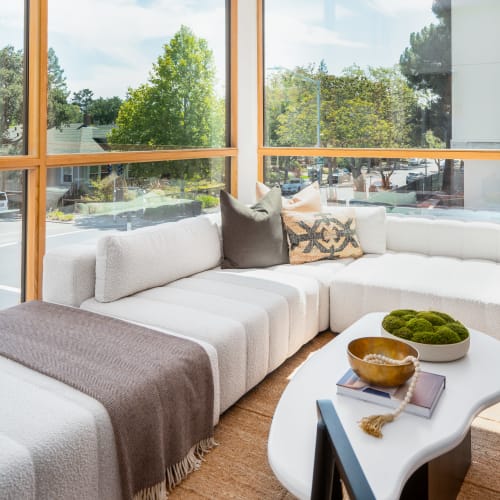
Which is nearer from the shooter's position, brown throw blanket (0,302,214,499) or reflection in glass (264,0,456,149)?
brown throw blanket (0,302,214,499)

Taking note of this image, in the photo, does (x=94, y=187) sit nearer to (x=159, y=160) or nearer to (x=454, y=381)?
(x=159, y=160)

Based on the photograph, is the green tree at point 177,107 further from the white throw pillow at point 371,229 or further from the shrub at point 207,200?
the white throw pillow at point 371,229

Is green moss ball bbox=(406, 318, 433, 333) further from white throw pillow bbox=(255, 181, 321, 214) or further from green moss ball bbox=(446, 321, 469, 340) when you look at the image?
white throw pillow bbox=(255, 181, 321, 214)

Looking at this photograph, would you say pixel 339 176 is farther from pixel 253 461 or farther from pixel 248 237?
pixel 253 461

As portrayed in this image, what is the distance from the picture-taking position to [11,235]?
2.74 m

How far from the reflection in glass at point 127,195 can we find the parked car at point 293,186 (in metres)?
0.58

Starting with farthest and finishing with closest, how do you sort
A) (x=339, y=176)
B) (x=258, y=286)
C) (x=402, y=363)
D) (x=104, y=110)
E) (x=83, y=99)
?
(x=339, y=176) → (x=104, y=110) → (x=83, y=99) → (x=258, y=286) → (x=402, y=363)

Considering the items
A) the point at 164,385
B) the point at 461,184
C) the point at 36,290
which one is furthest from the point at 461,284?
the point at 36,290

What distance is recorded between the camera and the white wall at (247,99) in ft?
14.4

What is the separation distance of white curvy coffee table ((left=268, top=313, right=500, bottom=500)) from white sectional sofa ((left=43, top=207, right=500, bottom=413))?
56 centimetres

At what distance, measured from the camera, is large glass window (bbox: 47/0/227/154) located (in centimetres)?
287

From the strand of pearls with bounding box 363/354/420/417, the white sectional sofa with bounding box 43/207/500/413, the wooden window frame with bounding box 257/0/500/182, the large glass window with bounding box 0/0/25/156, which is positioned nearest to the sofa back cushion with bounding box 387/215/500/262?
the white sectional sofa with bounding box 43/207/500/413

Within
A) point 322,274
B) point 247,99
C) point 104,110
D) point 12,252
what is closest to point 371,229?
point 322,274

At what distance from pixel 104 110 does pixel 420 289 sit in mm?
2152
